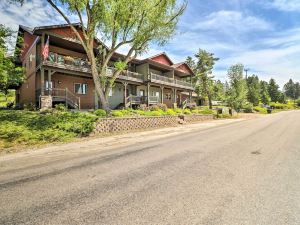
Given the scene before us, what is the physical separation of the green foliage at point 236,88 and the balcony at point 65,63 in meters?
33.3

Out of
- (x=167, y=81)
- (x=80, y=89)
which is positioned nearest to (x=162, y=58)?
(x=167, y=81)

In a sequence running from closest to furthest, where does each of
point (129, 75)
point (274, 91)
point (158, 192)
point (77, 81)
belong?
point (158, 192) → point (77, 81) → point (129, 75) → point (274, 91)

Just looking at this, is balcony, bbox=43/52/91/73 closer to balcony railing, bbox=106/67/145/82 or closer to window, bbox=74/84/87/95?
window, bbox=74/84/87/95

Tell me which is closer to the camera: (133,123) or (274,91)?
(133,123)

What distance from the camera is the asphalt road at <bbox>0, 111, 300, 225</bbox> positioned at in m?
3.22

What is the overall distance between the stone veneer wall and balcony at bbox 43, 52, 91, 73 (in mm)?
9059

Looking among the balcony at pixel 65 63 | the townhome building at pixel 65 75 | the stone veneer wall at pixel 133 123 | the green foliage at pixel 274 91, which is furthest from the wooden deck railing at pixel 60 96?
the green foliage at pixel 274 91

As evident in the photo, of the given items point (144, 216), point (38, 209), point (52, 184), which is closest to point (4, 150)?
point (52, 184)

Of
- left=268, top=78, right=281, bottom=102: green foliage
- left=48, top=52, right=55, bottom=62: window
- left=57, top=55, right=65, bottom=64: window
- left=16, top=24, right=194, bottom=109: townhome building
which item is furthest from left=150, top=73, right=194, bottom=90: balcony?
left=268, top=78, right=281, bottom=102: green foliage

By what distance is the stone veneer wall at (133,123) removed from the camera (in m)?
13.8

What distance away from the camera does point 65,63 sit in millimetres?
20516

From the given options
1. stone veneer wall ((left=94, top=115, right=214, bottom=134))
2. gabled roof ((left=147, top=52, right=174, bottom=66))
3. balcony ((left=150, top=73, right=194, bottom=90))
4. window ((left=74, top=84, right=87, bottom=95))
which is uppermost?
gabled roof ((left=147, top=52, right=174, bottom=66))

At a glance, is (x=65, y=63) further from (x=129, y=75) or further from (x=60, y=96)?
(x=129, y=75)

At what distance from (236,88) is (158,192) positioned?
4513 centimetres
